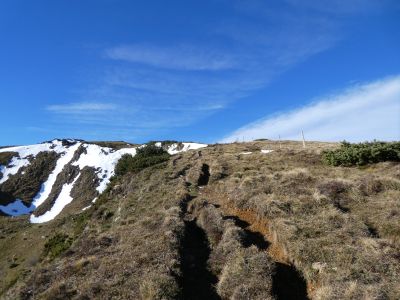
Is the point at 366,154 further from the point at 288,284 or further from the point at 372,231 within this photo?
the point at 288,284

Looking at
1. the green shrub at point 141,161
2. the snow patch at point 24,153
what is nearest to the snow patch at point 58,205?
the snow patch at point 24,153

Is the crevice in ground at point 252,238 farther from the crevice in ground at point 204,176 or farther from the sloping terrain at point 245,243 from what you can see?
the crevice in ground at point 204,176

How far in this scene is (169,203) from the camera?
27609mm

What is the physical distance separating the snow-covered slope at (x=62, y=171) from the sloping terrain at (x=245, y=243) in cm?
4429

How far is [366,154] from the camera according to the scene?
33.6 m

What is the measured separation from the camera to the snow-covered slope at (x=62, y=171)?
76.9 meters

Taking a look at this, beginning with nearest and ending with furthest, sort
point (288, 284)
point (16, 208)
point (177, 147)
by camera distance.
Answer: point (288, 284), point (16, 208), point (177, 147)

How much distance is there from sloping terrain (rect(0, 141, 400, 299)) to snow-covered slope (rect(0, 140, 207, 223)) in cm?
4429

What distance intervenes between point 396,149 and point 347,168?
485cm

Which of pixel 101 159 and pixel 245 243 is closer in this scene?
pixel 245 243

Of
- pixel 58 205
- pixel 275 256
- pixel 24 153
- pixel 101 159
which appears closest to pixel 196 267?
pixel 275 256

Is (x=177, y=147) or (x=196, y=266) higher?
(x=177, y=147)

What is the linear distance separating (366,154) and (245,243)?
1975cm

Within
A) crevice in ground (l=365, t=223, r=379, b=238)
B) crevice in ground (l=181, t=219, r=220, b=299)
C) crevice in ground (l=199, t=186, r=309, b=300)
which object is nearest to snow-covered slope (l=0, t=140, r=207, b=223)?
crevice in ground (l=199, t=186, r=309, b=300)
